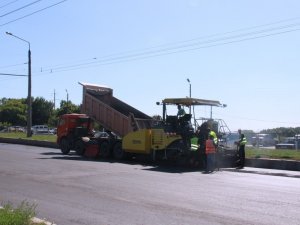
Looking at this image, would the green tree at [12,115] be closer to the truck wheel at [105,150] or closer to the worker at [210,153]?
the truck wheel at [105,150]

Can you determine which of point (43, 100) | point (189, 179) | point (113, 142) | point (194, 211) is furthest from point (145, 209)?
point (43, 100)

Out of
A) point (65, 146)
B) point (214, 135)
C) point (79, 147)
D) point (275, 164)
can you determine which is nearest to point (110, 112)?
point (79, 147)

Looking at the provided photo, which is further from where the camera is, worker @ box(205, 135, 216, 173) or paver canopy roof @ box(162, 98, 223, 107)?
paver canopy roof @ box(162, 98, 223, 107)

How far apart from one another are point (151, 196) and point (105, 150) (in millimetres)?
13844

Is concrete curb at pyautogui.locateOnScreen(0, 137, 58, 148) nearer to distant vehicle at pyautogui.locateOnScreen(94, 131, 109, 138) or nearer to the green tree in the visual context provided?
distant vehicle at pyautogui.locateOnScreen(94, 131, 109, 138)

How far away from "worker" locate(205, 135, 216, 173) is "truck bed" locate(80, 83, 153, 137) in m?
5.67

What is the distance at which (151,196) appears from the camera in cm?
1170

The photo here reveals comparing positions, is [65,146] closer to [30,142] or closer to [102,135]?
[102,135]

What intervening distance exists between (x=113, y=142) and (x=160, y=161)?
138 inches

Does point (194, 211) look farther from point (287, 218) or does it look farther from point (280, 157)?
point (280, 157)

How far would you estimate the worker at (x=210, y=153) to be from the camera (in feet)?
63.9

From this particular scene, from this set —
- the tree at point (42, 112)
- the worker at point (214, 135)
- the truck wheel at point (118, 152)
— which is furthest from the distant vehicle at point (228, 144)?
the tree at point (42, 112)

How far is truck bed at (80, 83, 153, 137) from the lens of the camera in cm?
2509

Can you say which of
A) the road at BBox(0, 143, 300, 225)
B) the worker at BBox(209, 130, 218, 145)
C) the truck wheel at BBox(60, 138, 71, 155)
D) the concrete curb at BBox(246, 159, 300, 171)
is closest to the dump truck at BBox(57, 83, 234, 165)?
the truck wheel at BBox(60, 138, 71, 155)
